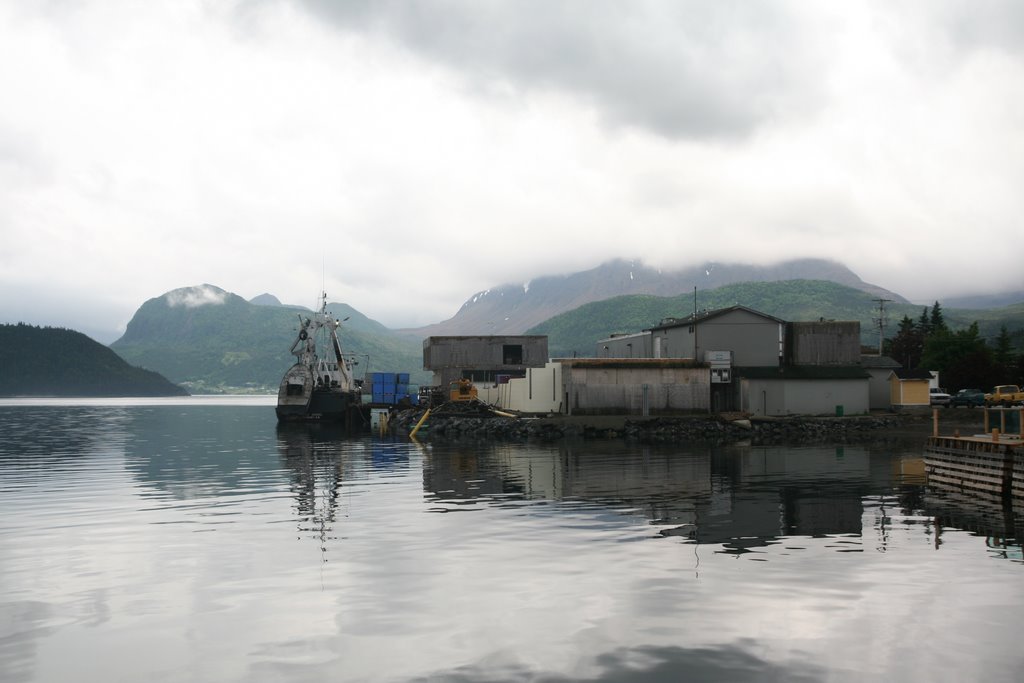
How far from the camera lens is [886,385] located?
306 ft

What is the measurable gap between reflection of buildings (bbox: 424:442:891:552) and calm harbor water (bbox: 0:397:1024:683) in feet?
0.95

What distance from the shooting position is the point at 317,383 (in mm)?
116562

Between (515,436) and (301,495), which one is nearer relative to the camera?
(301,495)

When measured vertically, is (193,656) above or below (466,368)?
below

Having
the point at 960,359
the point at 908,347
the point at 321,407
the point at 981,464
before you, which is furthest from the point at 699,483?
the point at 908,347

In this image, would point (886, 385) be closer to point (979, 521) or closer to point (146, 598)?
point (979, 521)

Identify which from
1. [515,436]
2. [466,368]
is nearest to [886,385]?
[515,436]

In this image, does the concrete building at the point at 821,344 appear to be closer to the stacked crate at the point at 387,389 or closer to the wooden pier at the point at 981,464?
the wooden pier at the point at 981,464

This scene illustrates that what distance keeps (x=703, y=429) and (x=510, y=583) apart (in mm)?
57308

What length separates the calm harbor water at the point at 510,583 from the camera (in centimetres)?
1423

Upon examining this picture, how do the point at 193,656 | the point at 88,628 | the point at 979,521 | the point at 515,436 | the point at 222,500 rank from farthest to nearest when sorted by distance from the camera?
the point at 515,436 < the point at 222,500 < the point at 979,521 < the point at 88,628 < the point at 193,656

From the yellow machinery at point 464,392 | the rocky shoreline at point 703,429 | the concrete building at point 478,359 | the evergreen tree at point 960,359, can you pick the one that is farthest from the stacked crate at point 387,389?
the evergreen tree at point 960,359

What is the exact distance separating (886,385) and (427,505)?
7424 cm

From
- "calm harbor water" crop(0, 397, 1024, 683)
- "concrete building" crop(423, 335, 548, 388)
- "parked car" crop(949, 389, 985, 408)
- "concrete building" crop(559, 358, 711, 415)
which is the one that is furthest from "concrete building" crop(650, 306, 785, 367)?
"calm harbor water" crop(0, 397, 1024, 683)
